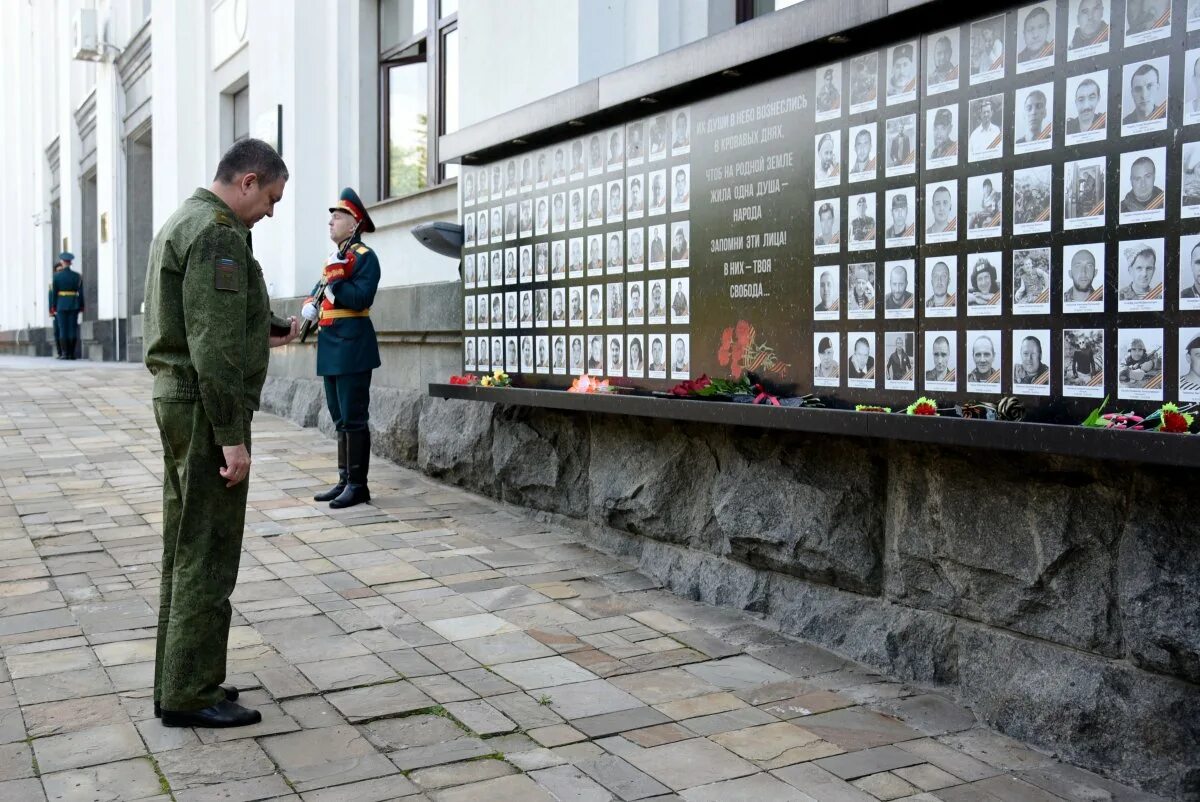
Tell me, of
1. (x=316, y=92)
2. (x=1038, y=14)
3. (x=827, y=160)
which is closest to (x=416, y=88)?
(x=316, y=92)

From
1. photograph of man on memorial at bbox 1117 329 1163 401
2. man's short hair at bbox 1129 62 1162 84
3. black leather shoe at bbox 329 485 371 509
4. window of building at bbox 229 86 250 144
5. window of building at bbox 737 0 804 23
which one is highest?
window of building at bbox 229 86 250 144

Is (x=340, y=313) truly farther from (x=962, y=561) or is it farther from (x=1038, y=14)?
(x=1038, y=14)

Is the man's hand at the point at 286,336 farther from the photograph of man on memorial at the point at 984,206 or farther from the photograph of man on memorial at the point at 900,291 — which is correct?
the photograph of man on memorial at the point at 984,206

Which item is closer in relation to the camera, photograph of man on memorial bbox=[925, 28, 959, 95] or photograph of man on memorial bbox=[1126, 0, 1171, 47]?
photograph of man on memorial bbox=[1126, 0, 1171, 47]

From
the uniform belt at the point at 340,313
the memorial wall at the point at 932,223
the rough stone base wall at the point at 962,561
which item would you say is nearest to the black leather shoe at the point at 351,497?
the uniform belt at the point at 340,313

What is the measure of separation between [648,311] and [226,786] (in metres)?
2.84

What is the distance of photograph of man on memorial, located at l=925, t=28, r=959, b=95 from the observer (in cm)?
367

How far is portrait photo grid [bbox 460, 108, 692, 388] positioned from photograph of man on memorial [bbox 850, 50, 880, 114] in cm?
106

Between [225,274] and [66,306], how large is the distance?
855 inches

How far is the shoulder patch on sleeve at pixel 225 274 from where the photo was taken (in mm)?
3676

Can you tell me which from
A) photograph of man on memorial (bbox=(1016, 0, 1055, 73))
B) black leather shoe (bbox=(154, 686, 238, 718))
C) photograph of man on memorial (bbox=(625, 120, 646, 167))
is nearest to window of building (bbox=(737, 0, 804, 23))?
photograph of man on memorial (bbox=(625, 120, 646, 167))

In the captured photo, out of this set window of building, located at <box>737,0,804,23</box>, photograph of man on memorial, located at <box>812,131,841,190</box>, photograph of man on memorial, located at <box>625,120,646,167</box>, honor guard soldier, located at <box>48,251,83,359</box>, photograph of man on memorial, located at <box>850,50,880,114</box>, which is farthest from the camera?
honor guard soldier, located at <box>48,251,83,359</box>

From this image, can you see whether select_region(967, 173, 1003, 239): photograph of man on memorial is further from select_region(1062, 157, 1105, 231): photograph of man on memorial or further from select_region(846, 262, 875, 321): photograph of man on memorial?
select_region(846, 262, 875, 321): photograph of man on memorial

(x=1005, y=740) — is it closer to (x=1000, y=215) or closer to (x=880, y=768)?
(x=880, y=768)
